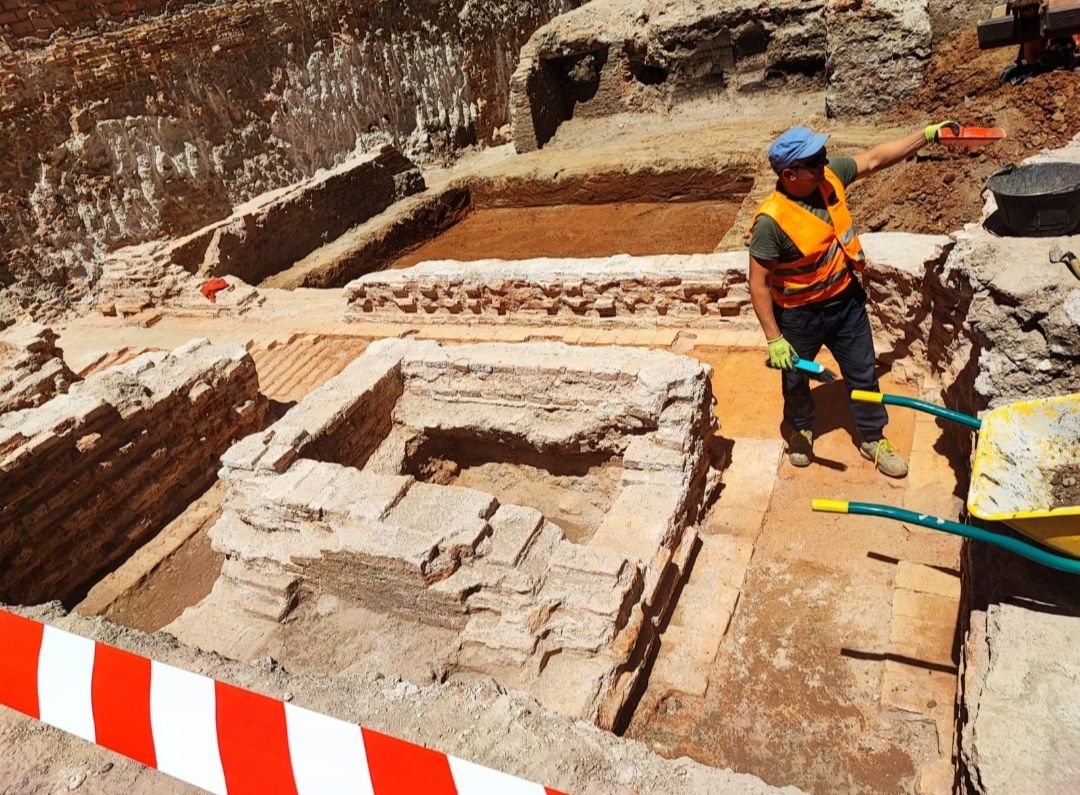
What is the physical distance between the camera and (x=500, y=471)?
535 cm

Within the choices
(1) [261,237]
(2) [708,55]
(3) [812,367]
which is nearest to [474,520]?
(3) [812,367]

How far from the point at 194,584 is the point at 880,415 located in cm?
486

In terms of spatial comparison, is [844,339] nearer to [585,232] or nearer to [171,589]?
[171,589]

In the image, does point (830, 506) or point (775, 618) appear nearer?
point (830, 506)

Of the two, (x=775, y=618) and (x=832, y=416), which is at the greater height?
(x=832, y=416)

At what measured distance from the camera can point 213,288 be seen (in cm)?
1045

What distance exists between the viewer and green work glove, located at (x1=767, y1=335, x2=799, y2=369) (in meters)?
4.16

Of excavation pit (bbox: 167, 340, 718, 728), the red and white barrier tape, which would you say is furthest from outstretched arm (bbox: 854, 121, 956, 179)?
the red and white barrier tape

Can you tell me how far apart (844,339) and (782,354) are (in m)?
0.53

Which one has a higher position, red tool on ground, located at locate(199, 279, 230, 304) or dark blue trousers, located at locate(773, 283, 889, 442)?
dark blue trousers, located at locate(773, 283, 889, 442)

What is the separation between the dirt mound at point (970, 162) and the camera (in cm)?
752

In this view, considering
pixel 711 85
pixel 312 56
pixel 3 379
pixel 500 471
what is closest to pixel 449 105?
pixel 312 56

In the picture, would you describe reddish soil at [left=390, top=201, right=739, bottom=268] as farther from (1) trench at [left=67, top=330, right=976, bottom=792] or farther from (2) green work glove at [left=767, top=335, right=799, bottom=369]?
(2) green work glove at [left=767, top=335, right=799, bottom=369]

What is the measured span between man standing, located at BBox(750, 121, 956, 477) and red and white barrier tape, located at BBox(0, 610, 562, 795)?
10.1ft
